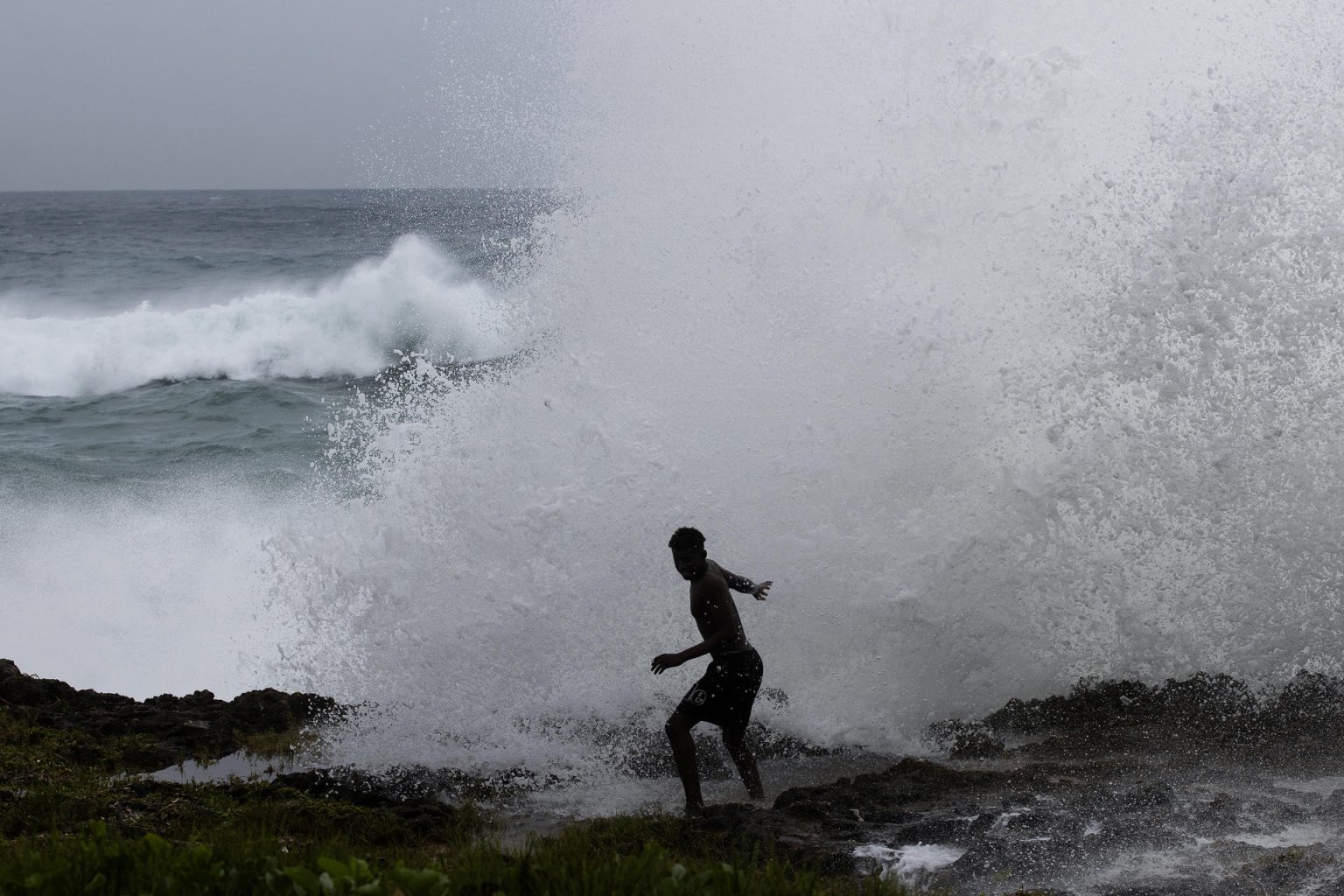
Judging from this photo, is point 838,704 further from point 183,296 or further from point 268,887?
point 183,296

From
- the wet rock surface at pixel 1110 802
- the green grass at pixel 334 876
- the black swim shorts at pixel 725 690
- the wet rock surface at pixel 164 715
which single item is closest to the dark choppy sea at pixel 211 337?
the wet rock surface at pixel 164 715

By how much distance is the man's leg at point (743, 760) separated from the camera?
7066 millimetres

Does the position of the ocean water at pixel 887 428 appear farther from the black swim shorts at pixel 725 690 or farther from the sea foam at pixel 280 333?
the sea foam at pixel 280 333

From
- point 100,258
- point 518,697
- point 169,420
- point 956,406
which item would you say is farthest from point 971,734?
point 100,258

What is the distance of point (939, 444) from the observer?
9.32 meters

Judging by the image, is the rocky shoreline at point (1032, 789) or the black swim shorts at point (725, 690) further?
the black swim shorts at point (725, 690)

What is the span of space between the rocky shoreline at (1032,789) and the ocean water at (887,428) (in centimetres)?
49

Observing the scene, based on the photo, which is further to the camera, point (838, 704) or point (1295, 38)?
point (1295, 38)

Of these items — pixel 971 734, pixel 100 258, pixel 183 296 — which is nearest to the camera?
pixel 971 734

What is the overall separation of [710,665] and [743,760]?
66 centimetres

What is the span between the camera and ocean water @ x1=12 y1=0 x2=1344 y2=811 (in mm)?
8750

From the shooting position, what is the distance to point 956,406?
30.7ft

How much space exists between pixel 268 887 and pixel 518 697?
5111mm

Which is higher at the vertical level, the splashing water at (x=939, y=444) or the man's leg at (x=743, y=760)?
the splashing water at (x=939, y=444)
